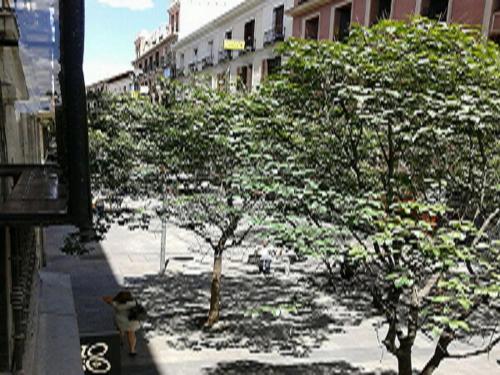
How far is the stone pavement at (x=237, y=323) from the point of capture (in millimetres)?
9516

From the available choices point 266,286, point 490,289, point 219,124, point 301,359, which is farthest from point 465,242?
point 266,286

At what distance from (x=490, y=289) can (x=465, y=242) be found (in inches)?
83.7

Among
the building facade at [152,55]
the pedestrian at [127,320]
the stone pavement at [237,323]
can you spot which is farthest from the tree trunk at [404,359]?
the building facade at [152,55]

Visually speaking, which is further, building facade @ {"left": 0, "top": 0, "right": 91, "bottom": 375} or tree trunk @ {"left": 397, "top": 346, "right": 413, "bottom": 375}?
tree trunk @ {"left": 397, "top": 346, "right": 413, "bottom": 375}

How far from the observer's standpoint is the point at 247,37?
3406cm

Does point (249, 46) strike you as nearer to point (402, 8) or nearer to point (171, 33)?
point (402, 8)

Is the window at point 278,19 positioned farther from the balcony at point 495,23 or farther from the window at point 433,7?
the balcony at point 495,23

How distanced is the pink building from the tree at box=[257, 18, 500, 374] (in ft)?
25.2

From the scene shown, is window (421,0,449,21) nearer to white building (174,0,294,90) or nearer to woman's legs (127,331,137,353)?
white building (174,0,294,90)

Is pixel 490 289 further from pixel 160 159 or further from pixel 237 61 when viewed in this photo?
pixel 237 61

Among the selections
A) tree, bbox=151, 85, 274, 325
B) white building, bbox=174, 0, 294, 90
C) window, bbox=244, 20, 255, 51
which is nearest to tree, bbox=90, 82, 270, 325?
tree, bbox=151, 85, 274, 325

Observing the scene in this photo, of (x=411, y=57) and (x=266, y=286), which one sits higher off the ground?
(x=411, y=57)

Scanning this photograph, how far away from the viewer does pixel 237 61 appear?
35.0 metres

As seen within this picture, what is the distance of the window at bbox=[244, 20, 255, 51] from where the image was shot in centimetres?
3293
